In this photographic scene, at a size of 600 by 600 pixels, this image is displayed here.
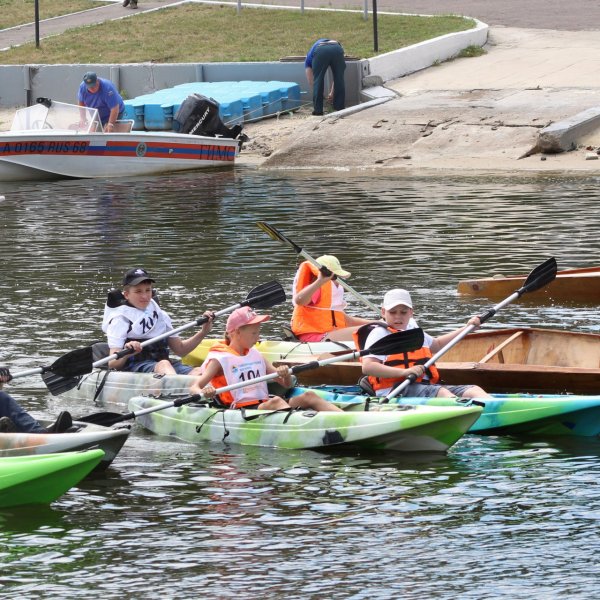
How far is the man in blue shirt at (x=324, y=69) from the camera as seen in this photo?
28.5 m

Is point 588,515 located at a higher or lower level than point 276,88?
lower

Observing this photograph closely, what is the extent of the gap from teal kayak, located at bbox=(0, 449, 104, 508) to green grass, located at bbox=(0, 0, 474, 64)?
22034 millimetres

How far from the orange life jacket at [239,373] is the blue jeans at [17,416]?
5.41 ft

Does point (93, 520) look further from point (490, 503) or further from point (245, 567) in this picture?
point (490, 503)

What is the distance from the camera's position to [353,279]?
17734 mm

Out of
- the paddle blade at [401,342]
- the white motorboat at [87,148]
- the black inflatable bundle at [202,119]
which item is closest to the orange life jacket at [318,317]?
the paddle blade at [401,342]

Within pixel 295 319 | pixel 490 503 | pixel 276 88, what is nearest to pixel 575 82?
pixel 276 88

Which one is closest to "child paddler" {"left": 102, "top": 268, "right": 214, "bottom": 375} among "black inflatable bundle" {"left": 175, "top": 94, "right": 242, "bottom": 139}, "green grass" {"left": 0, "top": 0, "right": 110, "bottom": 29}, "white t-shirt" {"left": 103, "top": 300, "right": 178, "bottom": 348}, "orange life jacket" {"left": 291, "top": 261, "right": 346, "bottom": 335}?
"white t-shirt" {"left": 103, "top": 300, "right": 178, "bottom": 348}

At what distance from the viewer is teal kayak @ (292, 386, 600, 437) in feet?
35.8

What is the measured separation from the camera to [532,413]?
11.0 m

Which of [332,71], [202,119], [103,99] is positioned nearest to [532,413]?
[103,99]

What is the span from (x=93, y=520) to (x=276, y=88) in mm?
21127

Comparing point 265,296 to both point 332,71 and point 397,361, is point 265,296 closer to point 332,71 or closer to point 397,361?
point 397,361

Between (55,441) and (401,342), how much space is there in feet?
9.27
